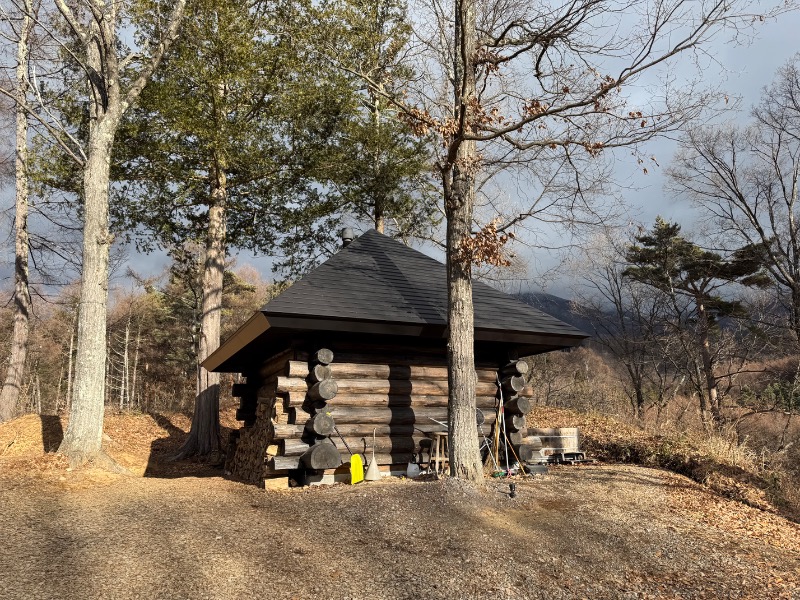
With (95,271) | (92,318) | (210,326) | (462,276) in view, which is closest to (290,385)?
(462,276)

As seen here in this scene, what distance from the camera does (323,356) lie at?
8.39 meters

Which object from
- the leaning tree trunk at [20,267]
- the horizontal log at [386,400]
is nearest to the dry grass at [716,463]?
the horizontal log at [386,400]

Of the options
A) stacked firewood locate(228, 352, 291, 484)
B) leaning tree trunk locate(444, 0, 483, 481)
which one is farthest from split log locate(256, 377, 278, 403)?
leaning tree trunk locate(444, 0, 483, 481)

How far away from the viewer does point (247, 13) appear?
14234 millimetres

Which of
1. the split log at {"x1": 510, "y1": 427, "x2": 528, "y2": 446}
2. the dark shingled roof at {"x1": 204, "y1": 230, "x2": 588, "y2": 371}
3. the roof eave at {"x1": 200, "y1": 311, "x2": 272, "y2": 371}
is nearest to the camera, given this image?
the roof eave at {"x1": 200, "y1": 311, "x2": 272, "y2": 371}

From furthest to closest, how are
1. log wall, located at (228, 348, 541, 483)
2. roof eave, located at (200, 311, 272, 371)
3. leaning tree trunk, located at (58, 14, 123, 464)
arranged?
1. leaning tree trunk, located at (58, 14, 123, 464)
2. log wall, located at (228, 348, 541, 483)
3. roof eave, located at (200, 311, 272, 371)

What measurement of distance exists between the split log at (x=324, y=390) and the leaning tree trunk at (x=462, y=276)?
5.93 feet

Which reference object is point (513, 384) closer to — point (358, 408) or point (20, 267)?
point (358, 408)

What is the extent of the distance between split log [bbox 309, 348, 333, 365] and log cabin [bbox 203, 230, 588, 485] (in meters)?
0.02

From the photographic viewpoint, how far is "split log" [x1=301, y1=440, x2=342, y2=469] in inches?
312

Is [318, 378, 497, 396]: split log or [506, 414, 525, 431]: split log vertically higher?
[318, 378, 497, 396]: split log

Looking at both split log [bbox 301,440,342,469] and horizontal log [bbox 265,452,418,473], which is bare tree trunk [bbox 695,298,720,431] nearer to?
horizontal log [bbox 265,452,418,473]

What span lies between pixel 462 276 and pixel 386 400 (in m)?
2.62

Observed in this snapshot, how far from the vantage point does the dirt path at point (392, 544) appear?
4168 millimetres
